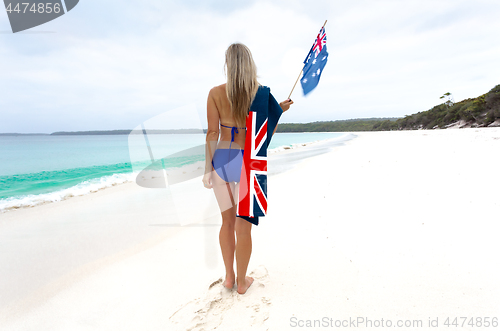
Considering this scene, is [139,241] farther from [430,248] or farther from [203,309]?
[430,248]

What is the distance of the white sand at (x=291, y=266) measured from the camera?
1.78 m

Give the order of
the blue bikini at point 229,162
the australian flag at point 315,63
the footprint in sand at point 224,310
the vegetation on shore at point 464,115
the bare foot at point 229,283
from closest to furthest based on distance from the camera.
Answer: the footprint in sand at point 224,310 → the blue bikini at point 229,162 → the bare foot at point 229,283 → the australian flag at point 315,63 → the vegetation on shore at point 464,115

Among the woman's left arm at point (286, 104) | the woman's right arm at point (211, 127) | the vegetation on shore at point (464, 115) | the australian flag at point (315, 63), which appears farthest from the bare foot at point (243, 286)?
the vegetation on shore at point (464, 115)

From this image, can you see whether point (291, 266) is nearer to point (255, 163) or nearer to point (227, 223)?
point (227, 223)

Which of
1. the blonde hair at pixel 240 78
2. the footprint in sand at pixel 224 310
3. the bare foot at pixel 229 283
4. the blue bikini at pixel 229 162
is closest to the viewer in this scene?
the footprint in sand at pixel 224 310

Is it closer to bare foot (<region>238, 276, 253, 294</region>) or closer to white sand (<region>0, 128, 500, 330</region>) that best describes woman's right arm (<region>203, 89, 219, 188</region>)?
bare foot (<region>238, 276, 253, 294</region>)

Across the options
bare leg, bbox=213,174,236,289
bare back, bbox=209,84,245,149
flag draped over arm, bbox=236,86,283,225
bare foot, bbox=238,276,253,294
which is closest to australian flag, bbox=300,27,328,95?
flag draped over arm, bbox=236,86,283,225

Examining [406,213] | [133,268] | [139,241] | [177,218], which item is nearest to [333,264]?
[406,213]

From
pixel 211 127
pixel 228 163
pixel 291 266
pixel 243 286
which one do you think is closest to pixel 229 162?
pixel 228 163

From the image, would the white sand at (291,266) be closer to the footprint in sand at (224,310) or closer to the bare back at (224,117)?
the footprint in sand at (224,310)

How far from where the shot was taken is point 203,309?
1.89 m

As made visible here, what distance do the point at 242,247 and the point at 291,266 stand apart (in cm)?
71

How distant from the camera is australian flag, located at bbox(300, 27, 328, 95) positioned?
8.41 feet

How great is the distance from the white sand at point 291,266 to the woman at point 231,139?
1.47 ft
